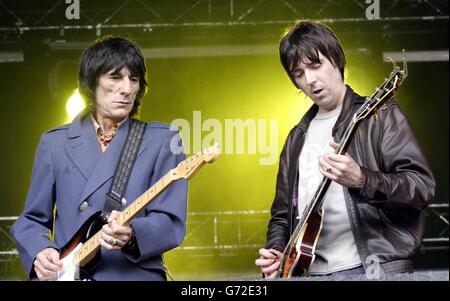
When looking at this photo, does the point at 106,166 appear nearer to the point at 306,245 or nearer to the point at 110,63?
the point at 110,63

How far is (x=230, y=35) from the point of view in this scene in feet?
12.2

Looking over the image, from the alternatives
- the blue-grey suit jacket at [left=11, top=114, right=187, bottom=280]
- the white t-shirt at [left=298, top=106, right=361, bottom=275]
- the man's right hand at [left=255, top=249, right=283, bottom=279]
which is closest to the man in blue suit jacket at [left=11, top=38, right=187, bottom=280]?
the blue-grey suit jacket at [left=11, top=114, right=187, bottom=280]

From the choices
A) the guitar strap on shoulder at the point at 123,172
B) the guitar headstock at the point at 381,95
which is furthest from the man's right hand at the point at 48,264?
the guitar headstock at the point at 381,95

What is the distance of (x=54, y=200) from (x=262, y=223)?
128 cm

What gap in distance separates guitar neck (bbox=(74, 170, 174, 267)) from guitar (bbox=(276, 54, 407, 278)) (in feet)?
1.46

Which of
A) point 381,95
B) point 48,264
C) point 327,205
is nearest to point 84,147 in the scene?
point 48,264

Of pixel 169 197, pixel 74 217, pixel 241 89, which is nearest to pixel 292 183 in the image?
pixel 169 197

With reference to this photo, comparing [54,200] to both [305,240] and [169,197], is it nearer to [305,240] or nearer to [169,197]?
[169,197]

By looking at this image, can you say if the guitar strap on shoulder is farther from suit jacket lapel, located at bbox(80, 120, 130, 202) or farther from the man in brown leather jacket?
the man in brown leather jacket

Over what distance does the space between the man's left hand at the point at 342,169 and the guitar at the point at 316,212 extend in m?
0.13

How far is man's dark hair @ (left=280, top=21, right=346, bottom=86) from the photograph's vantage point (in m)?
2.78

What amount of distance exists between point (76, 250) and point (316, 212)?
77 cm

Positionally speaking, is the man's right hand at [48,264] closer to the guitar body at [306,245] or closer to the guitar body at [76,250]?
the guitar body at [76,250]

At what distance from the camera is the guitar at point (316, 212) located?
8.63 ft
